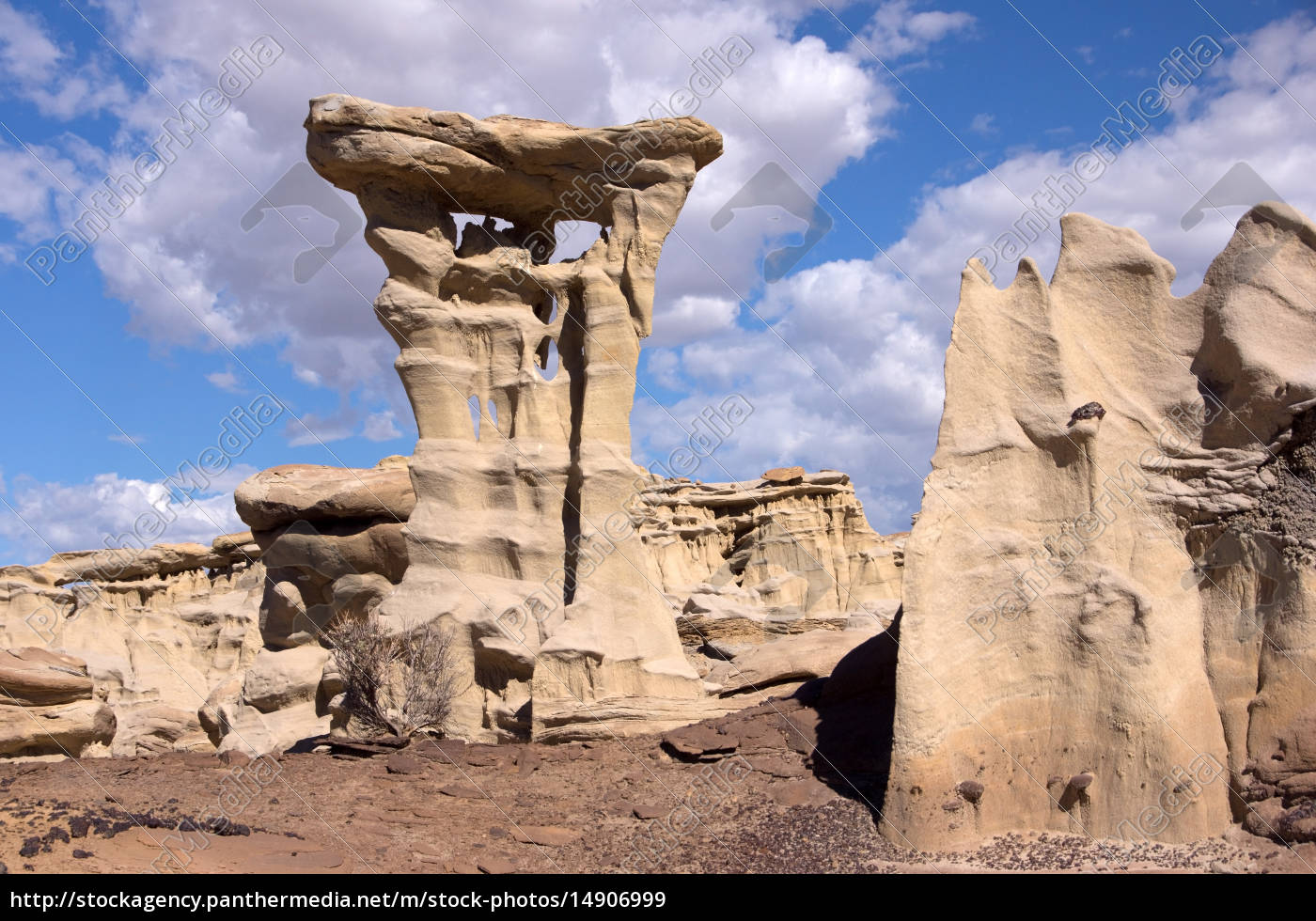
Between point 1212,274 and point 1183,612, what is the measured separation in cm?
269

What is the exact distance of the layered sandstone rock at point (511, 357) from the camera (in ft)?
41.0

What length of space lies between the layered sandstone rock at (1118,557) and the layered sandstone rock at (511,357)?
195 inches

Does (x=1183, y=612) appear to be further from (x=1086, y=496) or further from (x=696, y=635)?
(x=696, y=635)

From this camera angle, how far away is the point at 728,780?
9.12m

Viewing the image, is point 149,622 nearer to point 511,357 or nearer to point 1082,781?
point 511,357

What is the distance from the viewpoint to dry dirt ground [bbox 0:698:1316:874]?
6820mm

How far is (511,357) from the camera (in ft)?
44.6

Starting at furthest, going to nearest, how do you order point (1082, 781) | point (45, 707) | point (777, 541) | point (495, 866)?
1. point (777, 541)
2. point (45, 707)
3. point (495, 866)
4. point (1082, 781)

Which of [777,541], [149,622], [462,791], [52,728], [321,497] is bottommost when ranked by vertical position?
[462,791]

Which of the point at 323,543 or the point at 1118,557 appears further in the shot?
the point at 323,543

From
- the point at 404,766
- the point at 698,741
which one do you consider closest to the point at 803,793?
the point at 698,741

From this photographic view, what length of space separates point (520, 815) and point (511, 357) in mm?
6351
